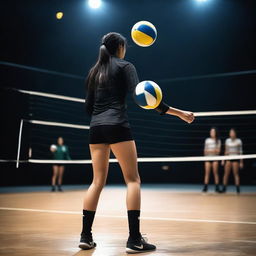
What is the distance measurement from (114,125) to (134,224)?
0.76 m

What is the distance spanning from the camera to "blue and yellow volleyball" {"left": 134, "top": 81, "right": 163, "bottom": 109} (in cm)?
387

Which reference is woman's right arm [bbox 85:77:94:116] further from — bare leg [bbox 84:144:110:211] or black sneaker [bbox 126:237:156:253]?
black sneaker [bbox 126:237:156:253]

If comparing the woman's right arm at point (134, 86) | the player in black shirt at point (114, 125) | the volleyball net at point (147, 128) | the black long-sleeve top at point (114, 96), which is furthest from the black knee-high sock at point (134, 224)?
the volleyball net at point (147, 128)

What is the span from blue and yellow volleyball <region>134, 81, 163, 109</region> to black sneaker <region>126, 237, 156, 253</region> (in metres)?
1.01

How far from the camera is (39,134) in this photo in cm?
1628

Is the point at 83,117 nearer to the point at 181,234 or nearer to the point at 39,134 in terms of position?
the point at 39,134

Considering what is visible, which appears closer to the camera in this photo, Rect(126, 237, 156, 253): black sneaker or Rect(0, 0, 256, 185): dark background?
Rect(126, 237, 156, 253): black sneaker

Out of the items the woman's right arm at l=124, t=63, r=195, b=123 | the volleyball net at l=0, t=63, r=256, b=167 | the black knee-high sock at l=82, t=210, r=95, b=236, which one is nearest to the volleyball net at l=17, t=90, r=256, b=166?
the volleyball net at l=0, t=63, r=256, b=167

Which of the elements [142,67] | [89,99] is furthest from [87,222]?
[142,67]

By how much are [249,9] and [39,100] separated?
22.9 feet

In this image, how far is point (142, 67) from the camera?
17.6m

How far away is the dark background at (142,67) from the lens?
47.2 feet

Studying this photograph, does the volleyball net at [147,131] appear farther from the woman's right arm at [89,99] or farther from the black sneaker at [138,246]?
the black sneaker at [138,246]

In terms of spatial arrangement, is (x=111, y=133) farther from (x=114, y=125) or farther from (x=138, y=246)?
(x=138, y=246)
